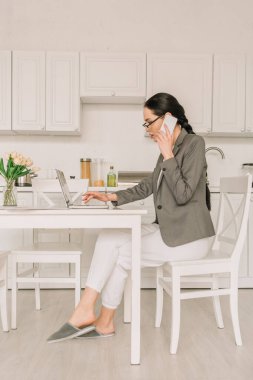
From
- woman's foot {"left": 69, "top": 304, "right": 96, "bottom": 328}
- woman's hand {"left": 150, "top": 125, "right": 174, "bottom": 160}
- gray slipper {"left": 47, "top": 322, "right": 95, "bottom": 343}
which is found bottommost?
gray slipper {"left": 47, "top": 322, "right": 95, "bottom": 343}

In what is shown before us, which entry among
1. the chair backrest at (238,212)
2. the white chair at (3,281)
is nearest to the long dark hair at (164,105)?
the chair backrest at (238,212)

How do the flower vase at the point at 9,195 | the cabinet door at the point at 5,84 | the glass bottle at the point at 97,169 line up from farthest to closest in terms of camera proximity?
the glass bottle at the point at 97,169 < the cabinet door at the point at 5,84 < the flower vase at the point at 9,195

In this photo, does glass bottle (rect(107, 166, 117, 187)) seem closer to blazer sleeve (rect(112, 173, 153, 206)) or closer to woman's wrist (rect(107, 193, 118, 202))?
blazer sleeve (rect(112, 173, 153, 206))

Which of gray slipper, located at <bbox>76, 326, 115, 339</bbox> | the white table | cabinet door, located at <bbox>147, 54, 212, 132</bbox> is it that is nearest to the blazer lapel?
the white table

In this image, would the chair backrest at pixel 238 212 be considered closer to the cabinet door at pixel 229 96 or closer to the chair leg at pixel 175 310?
the chair leg at pixel 175 310

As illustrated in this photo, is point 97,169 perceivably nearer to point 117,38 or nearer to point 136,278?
point 117,38

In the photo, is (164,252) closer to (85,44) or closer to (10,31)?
(85,44)

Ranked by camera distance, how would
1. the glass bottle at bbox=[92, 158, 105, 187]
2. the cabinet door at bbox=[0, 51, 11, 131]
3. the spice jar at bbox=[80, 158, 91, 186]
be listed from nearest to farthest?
the cabinet door at bbox=[0, 51, 11, 131] → the spice jar at bbox=[80, 158, 91, 186] → the glass bottle at bbox=[92, 158, 105, 187]

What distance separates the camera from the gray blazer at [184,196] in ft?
6.05

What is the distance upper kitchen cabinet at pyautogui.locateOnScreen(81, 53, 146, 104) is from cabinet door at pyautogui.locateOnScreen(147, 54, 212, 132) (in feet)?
0.28

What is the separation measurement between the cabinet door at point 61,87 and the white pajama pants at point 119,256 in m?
1.87

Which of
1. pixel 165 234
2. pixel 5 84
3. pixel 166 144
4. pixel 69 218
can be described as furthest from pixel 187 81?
pixel 69 218

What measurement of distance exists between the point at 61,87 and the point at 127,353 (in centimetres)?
240

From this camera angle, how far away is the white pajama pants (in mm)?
1887
